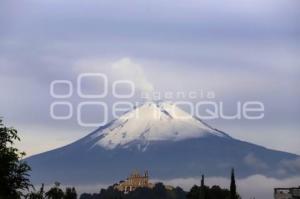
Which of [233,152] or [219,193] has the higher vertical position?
[233,152]

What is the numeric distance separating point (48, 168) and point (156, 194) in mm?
78547

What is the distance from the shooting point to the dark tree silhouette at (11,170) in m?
19.5

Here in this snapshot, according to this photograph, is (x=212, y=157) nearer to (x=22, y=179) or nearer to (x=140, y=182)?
(x=140, y=182)

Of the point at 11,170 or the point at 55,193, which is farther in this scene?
the point at 55,193

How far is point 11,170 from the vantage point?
19.9m

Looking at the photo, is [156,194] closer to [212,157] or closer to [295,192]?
[295,192]

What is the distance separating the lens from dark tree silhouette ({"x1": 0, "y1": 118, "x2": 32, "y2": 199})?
1953cm

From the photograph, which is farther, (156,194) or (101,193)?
(101,193)

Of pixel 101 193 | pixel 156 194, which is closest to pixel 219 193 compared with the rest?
pixel 156 194

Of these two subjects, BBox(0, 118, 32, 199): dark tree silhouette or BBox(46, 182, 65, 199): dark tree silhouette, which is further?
BBox(46, 182, 65, 199): dark tree silhouette

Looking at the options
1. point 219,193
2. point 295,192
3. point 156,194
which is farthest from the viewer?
point 156,194

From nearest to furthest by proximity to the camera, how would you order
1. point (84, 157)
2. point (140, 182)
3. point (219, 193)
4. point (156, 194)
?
point (219, 193)
point (156, 194)
point (140, 182)
point (84, 157)

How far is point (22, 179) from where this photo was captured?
20.3 m

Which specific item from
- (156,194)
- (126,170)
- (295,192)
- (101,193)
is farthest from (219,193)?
(126,170)
